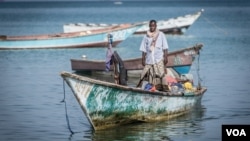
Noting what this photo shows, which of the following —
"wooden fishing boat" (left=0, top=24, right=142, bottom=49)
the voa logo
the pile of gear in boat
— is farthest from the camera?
"wooden fishing boat" (left=0, top=24, right=142, bottom=49)

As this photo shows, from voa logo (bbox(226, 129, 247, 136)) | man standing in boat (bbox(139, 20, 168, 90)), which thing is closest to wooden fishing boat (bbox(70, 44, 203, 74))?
man standing in boat (bbox(139, 20, 168, 90))

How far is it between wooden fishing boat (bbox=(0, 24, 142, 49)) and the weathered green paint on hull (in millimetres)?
18468

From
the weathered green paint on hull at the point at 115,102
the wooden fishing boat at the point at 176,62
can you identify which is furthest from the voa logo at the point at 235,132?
the wooden fishing boat at the point at 176,62

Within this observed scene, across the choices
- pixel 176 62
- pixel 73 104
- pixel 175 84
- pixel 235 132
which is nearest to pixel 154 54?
pixel 175 84

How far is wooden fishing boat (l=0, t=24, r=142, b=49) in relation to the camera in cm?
3581

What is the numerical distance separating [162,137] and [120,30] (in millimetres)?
19604

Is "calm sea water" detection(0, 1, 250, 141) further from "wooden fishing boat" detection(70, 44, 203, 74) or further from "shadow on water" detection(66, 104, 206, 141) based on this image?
"wooden fishing boat" detection(70, 44, 203, 74)

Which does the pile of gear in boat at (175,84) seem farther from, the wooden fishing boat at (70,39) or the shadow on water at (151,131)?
the wooden fishing boat at (70,39)

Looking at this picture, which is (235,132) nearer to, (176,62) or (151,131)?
(151,131)

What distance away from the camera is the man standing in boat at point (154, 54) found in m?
16.8

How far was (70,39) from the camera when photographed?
36.2 m

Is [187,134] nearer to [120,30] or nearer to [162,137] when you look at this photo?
[162,137]

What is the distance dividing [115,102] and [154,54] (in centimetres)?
142

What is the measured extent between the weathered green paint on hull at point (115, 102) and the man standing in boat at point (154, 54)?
1.62 ft
